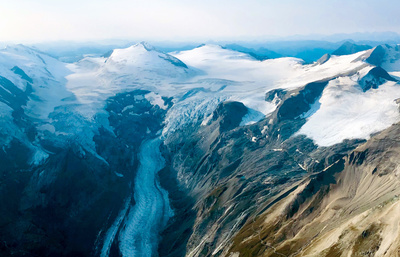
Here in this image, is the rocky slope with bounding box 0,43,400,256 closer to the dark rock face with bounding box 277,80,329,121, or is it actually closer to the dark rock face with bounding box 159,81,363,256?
the dark rock face with bounding box 159,81,363,256

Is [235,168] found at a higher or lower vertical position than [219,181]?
higher

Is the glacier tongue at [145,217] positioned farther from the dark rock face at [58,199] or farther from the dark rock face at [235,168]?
the dark rock face at [58,199]

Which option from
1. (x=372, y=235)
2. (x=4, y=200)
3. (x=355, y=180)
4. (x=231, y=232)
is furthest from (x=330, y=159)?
(x=4, y=200)

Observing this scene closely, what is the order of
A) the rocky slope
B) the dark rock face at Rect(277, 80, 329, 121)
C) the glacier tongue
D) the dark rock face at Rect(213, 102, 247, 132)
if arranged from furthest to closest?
the dark rock face at Rect(213, 102, 247, 132) < the dark rock face at Rect(277, 80, 329, 121) < the glacier tongue < the rocky slope

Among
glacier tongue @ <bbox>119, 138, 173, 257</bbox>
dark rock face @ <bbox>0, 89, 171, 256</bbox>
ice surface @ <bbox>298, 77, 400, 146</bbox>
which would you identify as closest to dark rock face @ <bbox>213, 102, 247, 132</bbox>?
ice surface @ <bbox>298, 77, 400, 146</bbox>

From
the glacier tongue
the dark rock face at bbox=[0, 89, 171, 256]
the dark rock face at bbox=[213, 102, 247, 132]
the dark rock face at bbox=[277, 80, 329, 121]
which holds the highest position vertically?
the dark rock face at bbox=[277, 80, 329, 121]

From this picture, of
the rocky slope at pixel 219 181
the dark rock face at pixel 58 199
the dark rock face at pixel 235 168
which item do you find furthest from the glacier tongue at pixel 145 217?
the dark rock face at pixel 58 199

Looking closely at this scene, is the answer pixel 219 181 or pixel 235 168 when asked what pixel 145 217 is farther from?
pixel 235 168

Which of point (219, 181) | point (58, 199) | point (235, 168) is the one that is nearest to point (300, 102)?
point (235, 168)

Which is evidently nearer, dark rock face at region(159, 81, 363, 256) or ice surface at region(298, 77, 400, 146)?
dark rock face at region(159, 81, 363, 256)

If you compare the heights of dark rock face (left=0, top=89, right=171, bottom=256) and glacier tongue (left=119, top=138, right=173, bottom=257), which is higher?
dark rock face (left=0, top=89, right=171, bottom=256)

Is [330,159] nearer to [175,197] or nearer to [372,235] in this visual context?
[372,235]
